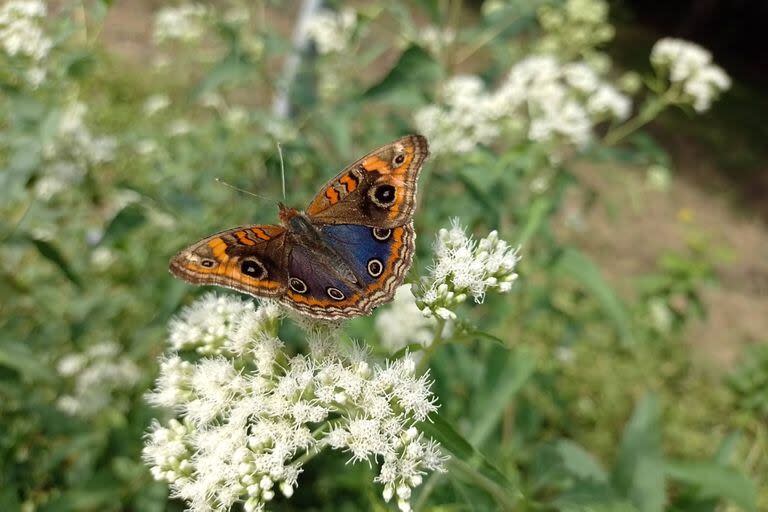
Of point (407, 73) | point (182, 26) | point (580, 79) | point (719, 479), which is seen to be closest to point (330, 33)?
point (182, 26)

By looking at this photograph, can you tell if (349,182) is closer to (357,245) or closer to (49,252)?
(357,245)

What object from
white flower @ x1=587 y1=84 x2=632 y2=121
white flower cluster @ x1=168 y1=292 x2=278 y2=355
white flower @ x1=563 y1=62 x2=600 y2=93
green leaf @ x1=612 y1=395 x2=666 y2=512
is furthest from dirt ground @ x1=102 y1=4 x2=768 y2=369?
white flower cluster @ x1=168 y1=292 x2=278 y2=355

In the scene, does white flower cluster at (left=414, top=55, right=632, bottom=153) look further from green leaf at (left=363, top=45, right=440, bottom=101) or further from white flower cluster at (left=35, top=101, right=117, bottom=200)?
white flower cluster at (left=35, top=101, right=117, bottom=200)

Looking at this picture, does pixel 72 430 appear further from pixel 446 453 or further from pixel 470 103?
pixel 470 103

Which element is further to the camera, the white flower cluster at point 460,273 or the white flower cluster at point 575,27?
the white flower cluster at point 575,27

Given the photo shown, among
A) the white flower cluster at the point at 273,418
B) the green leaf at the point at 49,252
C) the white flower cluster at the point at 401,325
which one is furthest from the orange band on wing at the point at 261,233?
the green leaf at the point at 49,252

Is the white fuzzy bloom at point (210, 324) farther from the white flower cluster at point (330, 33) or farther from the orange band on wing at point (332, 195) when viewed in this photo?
the white flower cluster at point (330, 33)

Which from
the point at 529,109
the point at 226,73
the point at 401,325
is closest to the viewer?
the point at 401,325
